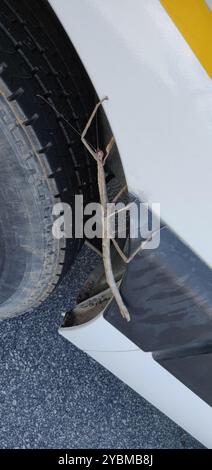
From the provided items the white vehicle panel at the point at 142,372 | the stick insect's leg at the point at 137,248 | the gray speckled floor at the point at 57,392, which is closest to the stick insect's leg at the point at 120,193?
the stick insect's leg at the point at 137,248

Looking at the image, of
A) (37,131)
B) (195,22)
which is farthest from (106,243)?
(195,22)

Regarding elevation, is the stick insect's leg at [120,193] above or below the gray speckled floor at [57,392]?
above

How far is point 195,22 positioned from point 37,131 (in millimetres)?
420

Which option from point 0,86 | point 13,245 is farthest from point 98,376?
point 0,86

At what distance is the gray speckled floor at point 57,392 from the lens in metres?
2.10

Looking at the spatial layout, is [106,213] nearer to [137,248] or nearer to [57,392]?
[137,248]

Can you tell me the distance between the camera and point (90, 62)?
122cm

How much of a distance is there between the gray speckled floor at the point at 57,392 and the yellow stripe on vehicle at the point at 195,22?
117 cm

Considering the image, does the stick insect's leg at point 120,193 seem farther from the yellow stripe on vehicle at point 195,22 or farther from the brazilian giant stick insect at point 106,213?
the yellow stripe on vehicle at point 195,22

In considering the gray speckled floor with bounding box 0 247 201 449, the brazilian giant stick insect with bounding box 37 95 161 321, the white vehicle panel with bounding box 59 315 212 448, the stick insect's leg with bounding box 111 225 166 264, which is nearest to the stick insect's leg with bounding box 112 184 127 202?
the brazilian giant stick insect with bounding box 37 95 161 321

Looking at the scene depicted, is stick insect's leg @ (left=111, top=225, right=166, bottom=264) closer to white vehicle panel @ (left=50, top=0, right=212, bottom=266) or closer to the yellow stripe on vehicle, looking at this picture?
white vehicle panel @ (left=50, top=0, right=212, bottom=266)

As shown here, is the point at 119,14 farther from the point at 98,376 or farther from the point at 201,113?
the point at 98,376

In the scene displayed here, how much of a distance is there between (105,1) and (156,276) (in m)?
0.63

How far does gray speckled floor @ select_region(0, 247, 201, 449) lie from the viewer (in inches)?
82.8
